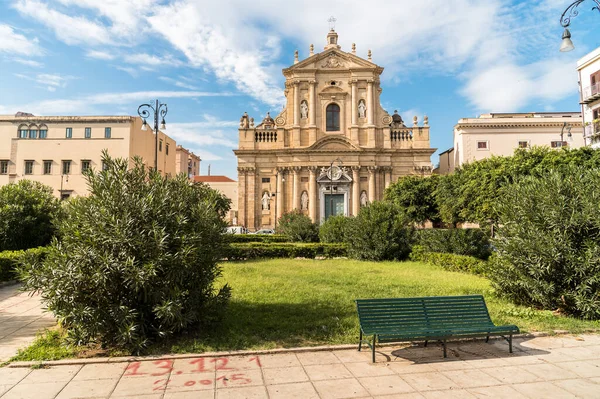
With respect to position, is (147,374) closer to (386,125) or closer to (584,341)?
(584,341)

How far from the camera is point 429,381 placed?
4.61 meters

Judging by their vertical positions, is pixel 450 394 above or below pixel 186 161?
below

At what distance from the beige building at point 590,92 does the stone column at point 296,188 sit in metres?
22.5

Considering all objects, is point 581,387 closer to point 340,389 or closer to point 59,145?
Answer: point 340,389

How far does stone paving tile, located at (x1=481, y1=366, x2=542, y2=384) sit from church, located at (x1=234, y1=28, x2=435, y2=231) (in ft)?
102

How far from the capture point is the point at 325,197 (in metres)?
36.8

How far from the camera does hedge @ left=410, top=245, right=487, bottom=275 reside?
1365 cm

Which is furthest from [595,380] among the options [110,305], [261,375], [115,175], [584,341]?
[115,175]

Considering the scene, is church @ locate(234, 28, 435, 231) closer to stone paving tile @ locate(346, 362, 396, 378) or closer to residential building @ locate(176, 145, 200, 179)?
residential building @ locate(176, 145, 200, 179)

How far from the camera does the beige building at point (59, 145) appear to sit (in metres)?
37.5

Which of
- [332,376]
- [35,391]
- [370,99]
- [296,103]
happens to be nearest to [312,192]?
[296,103]

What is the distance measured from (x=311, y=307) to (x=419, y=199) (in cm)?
2175

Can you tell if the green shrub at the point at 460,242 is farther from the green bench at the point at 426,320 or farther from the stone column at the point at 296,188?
the stone column at the point at 296,188

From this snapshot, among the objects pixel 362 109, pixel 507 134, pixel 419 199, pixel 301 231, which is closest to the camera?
pixel 301 231
